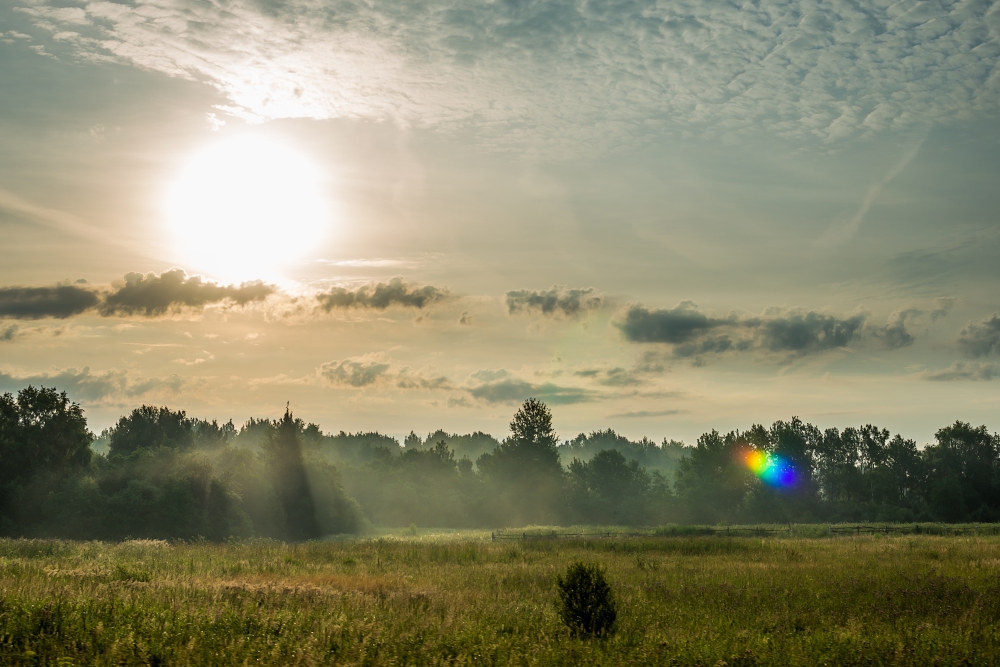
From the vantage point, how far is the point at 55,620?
12.9 metres

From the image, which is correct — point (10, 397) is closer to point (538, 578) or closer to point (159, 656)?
point (538, 578)

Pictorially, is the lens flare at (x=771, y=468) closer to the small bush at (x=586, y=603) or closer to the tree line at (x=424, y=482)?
the tree line at (x=424, y=482)

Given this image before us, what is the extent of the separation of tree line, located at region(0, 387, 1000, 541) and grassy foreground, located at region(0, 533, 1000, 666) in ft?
106

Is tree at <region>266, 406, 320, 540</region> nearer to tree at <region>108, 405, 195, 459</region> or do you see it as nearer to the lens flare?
tree at <region>108, 405, 195, 459</region>

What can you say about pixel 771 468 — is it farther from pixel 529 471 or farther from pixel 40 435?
pixel 40 435

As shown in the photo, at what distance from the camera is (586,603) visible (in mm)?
14219

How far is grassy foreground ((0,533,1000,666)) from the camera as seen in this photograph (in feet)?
38.5

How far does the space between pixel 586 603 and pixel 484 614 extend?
119 inches

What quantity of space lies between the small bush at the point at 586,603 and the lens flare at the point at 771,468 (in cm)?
9296

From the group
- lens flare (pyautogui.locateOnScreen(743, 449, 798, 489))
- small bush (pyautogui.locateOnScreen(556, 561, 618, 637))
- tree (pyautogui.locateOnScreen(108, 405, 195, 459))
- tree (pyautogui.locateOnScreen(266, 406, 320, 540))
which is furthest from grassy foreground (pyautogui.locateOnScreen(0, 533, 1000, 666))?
lens flare (pyautogui.locateOnScreen(743, 449, 798, 489))

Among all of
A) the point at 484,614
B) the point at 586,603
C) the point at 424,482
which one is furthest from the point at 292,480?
the point at 586,603

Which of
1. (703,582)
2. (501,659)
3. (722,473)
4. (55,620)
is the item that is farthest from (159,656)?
(722,473)

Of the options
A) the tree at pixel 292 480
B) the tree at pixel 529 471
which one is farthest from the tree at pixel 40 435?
the tree at pixel 529 471

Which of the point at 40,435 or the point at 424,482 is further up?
the point at 40,435
